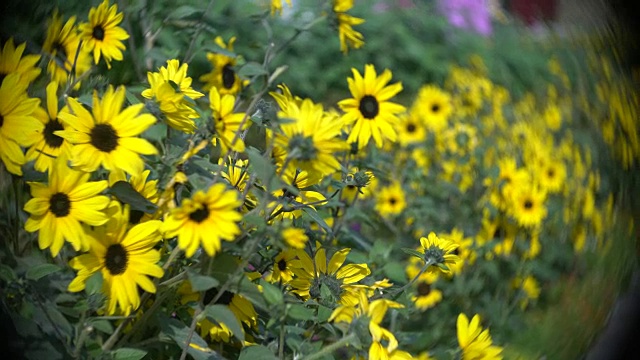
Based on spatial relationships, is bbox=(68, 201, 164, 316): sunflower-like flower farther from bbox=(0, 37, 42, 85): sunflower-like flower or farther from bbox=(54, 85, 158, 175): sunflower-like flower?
bbox=(0, 37, 42, 85): sunflower-like flower

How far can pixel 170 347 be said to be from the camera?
1079mm

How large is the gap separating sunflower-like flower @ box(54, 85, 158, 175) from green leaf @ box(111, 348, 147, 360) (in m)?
0.22

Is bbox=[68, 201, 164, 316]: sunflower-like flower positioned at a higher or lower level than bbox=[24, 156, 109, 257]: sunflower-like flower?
lower

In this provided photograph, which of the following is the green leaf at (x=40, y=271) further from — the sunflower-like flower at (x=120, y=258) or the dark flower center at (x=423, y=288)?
the dark flower center at (x=423, y=288)

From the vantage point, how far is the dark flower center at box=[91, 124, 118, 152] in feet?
2.94

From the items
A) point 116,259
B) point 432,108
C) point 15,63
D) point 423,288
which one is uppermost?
point 15,63

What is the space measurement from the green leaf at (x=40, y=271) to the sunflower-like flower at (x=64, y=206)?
0.04 m

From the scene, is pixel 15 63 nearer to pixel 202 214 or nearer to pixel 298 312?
pixel 202 214

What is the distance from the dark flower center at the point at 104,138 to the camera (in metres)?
0.90

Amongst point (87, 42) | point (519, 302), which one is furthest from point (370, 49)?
point (87, 42)

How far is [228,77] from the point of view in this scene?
157cm

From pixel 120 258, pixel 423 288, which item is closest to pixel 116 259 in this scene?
pixel 120 258

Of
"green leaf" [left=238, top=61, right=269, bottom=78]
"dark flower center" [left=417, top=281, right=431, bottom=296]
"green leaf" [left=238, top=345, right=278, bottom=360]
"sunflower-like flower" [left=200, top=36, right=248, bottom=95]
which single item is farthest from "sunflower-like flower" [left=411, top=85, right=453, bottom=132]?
"green leaf" [left=238, top=345, right=278, bottom=360]

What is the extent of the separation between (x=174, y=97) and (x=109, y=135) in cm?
9
